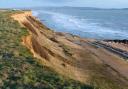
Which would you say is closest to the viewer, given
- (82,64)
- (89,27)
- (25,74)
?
(25,74)

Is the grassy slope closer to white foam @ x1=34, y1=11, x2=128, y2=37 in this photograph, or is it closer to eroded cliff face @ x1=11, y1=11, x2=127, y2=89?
eroded cliff face @ x1=11, y1=11, x2=127, y2=89

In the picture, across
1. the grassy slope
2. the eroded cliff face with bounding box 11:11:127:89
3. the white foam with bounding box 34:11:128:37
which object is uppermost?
the grassy slope

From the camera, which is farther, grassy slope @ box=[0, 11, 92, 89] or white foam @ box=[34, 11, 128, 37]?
white foam @ box=[34, 11, 128, 37]

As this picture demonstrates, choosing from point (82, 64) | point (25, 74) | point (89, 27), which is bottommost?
point (89, 27)

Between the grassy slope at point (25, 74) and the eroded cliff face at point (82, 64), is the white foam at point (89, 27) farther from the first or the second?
the grassy slope at point (25, 74)

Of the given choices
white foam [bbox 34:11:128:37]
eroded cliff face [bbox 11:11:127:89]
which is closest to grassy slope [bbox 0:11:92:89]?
eroded cliff face [bbox 11:11:127:89]

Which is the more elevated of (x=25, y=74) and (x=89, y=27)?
(x=25, y=74)

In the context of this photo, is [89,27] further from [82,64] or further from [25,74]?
[25,74]

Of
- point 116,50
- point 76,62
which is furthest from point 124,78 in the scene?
point 116,50

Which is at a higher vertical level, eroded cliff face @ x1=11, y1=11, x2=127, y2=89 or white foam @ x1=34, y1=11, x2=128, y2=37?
eroded cliff face @ x1=11, y1=11, x2=127, y2=89

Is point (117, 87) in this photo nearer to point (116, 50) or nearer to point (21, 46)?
point (21, 46)

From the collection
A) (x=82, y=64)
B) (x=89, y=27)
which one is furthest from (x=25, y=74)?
(x=89, y=27)
